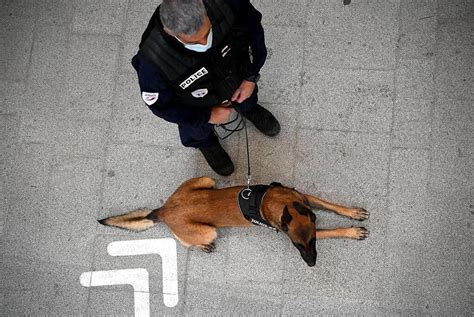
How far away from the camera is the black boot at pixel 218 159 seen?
3.97 metres

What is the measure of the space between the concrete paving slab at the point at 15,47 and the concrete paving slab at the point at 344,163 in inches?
105

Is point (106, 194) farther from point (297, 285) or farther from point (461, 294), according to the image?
point (461, 294)

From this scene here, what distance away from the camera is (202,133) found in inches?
140

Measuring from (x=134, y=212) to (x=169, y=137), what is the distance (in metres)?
0.72

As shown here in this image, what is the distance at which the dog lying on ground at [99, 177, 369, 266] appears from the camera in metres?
3.20

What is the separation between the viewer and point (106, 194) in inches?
169

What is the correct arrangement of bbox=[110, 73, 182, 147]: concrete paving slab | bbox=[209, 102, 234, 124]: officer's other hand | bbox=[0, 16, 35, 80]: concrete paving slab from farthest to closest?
bbox=[0, 16, 35, 80]: concrete paving slab, bbox=[110, 73, 182, 147]: concrete paving slab, bbox=[209, 102, 234, 124]: officer's other hand

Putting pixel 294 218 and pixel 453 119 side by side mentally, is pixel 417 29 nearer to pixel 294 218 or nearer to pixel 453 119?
pixel 453 119

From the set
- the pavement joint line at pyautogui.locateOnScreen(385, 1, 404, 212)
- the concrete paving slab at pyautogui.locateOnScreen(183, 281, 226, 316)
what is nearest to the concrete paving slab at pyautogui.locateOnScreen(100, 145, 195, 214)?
the concrete paving slab at pyautogui.locateOnScreen(183, 281, 226, 316)

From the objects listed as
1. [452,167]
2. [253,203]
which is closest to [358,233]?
[452,167]

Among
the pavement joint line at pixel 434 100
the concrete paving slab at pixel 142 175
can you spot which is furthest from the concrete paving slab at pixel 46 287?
the pavement joint line at pixel 434 100

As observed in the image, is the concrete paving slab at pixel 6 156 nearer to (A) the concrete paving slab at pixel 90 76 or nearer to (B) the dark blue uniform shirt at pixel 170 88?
(A) the concrete paving slab at pixel 90 76

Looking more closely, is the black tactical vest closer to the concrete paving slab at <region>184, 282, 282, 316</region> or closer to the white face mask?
the white face mask

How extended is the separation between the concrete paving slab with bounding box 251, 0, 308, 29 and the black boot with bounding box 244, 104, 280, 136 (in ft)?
2.90
